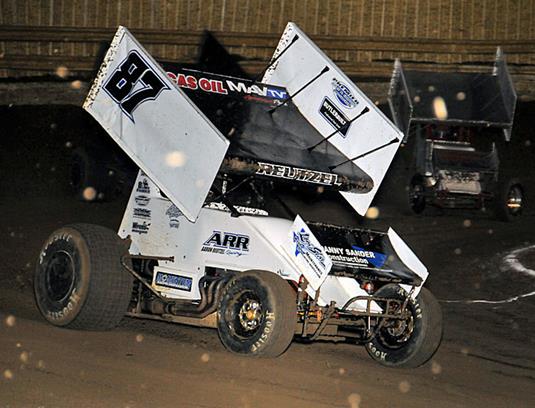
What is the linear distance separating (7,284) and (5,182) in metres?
5.81

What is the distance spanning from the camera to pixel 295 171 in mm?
8602

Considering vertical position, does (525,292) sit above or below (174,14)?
below

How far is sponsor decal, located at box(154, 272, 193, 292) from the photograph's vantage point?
8.51 m

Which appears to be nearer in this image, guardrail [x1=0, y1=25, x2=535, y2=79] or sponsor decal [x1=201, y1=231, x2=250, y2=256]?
sponsor decal [x1=201, y1=231, x2=250, y2=256]

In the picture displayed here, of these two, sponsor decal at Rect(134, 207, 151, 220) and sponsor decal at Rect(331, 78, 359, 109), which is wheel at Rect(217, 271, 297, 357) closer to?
sponsor decal at Rect(134, 207, 151, 220)

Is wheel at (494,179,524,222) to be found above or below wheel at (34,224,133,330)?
above

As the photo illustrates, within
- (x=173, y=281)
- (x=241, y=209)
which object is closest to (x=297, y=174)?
(x=241, y=209)

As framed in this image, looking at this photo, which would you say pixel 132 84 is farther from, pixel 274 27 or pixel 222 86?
pixel 274 27

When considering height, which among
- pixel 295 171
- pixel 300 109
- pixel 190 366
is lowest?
pixel 190 366

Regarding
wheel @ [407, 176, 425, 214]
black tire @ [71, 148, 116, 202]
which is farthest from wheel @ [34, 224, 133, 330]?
wheel @ [407, 176, 425, 214]

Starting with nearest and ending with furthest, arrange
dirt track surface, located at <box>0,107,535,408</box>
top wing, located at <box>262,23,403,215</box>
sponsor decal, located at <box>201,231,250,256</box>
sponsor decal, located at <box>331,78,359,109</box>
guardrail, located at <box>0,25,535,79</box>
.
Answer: dirt track surface, located at <box>0,107,535,408</box>, sponsor decal, located at <box>201,231,250,256</box>, top wing, located at <box>262,23,403,215</box>, sponsor decal, located at <box>331,78,359,109</box>, guardrail, located at <box>0,25,535,79</box>

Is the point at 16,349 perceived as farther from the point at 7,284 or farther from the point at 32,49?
the point at 32,49

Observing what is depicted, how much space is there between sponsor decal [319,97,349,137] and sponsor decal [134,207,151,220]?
6.04 ft

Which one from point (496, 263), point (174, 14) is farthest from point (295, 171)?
point (174, 14)
